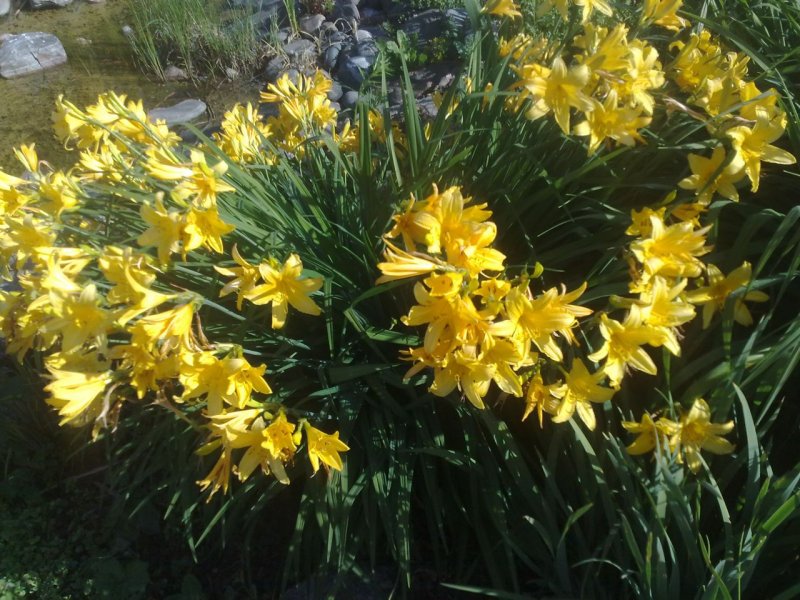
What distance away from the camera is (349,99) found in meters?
4.75

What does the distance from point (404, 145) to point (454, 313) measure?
115 cm

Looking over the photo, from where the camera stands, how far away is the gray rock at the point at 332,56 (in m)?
5.19

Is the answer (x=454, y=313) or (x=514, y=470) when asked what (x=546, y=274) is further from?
(x=454, y=313)

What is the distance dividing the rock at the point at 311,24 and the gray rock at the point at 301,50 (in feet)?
0.59

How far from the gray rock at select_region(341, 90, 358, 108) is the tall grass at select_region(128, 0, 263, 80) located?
104cm

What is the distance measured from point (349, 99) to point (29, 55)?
2970 millimetres

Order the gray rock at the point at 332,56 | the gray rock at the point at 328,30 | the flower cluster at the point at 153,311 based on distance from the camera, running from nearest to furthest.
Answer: the flower cluster at the point at 153,311
the gray rock at the point at 332,56
the gray rock at the point at 328,30

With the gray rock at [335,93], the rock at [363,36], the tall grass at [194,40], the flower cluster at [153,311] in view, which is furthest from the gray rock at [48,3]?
the flower cluster at [153,311]

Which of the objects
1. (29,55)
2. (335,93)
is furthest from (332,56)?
(29,55)

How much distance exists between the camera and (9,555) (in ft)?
7.68

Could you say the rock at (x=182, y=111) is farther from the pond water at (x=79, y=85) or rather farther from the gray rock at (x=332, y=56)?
the gray rock at (x=332, y=56)

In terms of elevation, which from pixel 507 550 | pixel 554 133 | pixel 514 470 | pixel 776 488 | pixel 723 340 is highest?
pixel 554 133

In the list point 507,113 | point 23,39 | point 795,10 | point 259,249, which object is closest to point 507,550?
point 259,249

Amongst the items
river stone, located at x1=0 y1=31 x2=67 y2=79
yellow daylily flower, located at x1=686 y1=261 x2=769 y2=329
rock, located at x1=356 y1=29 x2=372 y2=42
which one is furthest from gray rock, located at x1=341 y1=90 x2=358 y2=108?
yellow daylily flower, located at x1=686 y1=261 x2=769 y2=329
